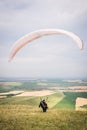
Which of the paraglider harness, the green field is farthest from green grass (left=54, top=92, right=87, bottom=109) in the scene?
the paraglider harness

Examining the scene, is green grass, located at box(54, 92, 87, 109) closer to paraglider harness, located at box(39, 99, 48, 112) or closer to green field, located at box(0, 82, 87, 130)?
green field, located at box(0, 82, 87, 130)

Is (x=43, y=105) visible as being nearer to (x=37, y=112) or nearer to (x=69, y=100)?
(x=37, y=112)

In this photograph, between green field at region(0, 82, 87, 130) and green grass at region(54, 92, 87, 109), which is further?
green grass at region(54, 92, 87, 109)

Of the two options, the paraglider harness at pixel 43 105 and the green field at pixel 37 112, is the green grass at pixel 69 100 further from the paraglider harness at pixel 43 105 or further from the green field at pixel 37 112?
the paraglider harness at pixel 43 105

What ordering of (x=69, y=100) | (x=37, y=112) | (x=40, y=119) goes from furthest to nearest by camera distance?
(x=69, y=100) → (x=37, y=112) → (x=40, y=119)

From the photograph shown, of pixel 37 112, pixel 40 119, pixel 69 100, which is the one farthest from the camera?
pixel 69 100

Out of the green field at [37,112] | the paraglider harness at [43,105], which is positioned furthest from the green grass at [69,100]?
the paraglider harness at [43,105]

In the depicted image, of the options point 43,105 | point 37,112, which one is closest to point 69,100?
point 43,105

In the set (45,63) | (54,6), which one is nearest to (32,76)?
(45,63)

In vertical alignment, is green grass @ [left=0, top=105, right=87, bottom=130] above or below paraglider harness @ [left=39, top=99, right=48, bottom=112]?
below
